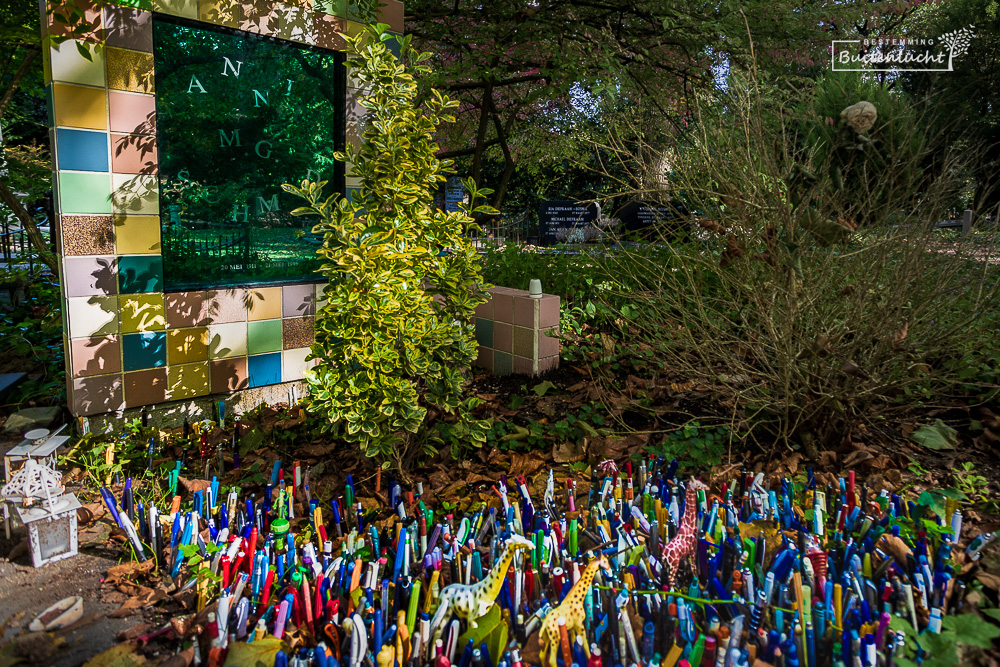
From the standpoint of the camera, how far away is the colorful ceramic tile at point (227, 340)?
12.7 feet

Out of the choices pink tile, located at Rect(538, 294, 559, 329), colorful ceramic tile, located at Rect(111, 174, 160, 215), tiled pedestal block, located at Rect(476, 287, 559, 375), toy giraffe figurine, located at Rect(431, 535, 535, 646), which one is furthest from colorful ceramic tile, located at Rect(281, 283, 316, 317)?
toy giraffe figurine, located at Rect(431, 535, 535, 646)

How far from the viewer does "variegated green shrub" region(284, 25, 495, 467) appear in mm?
2758

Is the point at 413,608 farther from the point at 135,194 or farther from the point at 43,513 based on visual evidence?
the point at 135,194

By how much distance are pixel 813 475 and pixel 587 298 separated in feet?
9.30

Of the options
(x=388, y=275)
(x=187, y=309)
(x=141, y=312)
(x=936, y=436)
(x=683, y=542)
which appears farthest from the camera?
(x=187, y=309)

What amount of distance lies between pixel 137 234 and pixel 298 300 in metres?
0.98

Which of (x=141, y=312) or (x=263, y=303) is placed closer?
(x=141, y=312)

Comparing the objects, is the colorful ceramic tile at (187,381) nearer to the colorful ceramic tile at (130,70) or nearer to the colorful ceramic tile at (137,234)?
the colorful ceramic tile at (137,234)

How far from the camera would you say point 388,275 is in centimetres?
277

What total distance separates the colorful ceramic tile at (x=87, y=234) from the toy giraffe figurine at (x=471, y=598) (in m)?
2.70

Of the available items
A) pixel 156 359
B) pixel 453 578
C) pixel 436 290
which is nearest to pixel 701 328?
pixel 436 290

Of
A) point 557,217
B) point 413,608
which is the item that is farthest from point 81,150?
point 557,217

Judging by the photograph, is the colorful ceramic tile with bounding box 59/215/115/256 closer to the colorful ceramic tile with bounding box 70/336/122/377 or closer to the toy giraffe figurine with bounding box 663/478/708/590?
the colorful ceramic tile with bounding box 70/336/122/377

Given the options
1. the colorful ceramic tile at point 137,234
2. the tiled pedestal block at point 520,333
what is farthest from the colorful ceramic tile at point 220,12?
the tiled pedestal block at point 520,333
